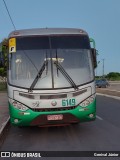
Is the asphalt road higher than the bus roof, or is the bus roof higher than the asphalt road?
the bus roof

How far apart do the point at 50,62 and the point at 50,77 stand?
472mm

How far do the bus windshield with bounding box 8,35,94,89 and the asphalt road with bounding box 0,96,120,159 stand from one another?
1518 mm

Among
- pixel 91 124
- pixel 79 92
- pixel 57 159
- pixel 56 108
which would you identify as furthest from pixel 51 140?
pixel 91 124

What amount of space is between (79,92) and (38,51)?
174cm

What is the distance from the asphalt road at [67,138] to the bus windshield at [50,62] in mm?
1518

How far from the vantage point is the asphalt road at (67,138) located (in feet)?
27.9

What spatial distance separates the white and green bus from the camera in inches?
377

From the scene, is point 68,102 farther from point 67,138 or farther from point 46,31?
point 46,31

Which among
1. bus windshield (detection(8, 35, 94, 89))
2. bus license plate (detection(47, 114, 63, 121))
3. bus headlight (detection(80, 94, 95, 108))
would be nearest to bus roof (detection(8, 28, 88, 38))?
bus windshield (detection(8, 35, 94, 89))

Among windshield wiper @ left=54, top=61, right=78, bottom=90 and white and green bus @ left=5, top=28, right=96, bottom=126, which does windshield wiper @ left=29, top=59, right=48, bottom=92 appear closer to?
white and green bus @ left=5, top=28, right=96, bottom=126

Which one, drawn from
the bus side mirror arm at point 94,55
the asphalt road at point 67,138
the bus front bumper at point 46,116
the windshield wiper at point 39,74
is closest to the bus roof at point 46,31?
the bus side mirror arm at point 94,55

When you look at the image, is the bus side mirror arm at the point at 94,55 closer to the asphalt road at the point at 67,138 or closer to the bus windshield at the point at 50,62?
the bus windshield at the point at 50,62

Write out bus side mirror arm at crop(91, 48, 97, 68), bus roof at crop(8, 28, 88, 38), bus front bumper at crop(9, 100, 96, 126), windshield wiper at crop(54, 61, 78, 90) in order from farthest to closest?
bus side mirror arm at crop(91, 48, 97, 68)
bus roof at crop(8, 28, 88, 38)
windshield wiper at crop(54, 61, 78, 90)
bus front bumper at crop(9, 100, 96, 126)

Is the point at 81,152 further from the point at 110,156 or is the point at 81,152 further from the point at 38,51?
the point at 38,51
